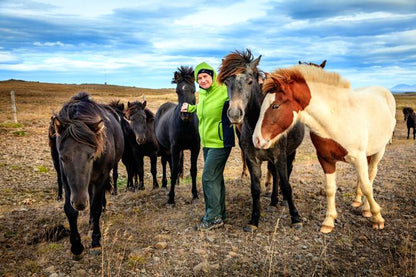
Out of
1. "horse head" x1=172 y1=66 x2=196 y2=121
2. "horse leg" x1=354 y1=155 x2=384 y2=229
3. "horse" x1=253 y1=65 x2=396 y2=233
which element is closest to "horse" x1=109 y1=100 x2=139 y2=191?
"horse head" x1=172 y1=66 x2=196 y2=121

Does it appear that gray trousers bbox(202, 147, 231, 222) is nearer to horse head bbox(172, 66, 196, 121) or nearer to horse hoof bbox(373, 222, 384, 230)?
horse head bbox(172, 66, 196, 121)

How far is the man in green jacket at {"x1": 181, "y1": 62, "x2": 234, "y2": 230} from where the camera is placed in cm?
519

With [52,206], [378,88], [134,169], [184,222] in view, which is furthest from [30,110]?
[378,88]

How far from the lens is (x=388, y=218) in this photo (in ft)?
18.3

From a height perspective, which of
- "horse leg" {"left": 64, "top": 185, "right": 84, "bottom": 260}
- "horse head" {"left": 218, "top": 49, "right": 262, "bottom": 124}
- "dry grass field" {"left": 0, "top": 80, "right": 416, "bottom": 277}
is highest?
"horse head" {"left": 218, "top": 49, "right": 262, "bottom": 124}

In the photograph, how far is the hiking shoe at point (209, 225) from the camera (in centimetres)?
528

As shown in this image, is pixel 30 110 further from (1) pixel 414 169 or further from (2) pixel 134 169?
(1) pixel 414 169

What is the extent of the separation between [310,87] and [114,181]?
6.81 m

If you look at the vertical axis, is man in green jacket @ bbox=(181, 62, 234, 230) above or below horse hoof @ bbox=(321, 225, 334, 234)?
above

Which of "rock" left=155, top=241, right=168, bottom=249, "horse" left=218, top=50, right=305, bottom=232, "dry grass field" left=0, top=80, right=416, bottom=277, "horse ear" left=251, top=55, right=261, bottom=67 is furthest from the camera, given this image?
"horse ear" left=251, top=55, right=261, bottom=67

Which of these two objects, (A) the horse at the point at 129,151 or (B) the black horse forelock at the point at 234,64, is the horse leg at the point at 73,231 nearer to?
(B) the black horse forelock at the point at 234,64

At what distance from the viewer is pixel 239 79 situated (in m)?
4.64

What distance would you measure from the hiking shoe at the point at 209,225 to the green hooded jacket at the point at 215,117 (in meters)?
1.31

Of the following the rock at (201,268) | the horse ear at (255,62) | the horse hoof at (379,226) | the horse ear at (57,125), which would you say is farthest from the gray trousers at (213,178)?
the horse hoof at (379,226)
